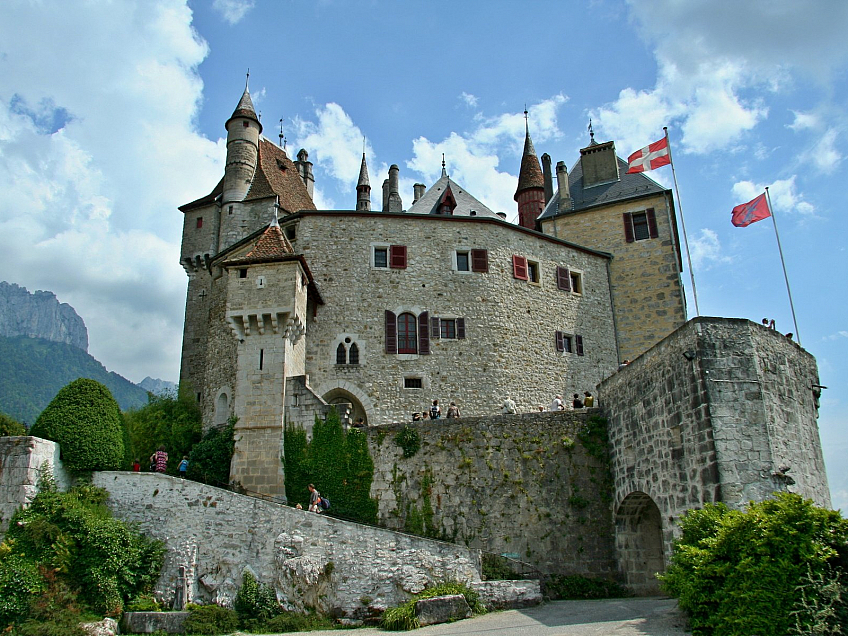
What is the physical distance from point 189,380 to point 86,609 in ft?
47.7

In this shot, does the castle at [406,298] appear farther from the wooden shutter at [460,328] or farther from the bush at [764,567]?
the bush at [764,567]

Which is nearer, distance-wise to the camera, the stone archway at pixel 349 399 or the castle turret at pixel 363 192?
the stone archway at pixel 349 399

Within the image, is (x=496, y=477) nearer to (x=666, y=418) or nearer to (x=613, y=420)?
(x=613, y=420)

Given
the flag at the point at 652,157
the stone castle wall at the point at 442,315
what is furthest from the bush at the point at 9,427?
the flag at the point at 652,157

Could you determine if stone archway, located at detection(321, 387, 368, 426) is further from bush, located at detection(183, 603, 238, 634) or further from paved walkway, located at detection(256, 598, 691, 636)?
paved walkway, located at detection(256, 598, 691, 636)

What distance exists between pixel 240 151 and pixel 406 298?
Answer: 1279 cm

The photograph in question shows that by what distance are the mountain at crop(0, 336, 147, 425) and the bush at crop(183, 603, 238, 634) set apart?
100 metres

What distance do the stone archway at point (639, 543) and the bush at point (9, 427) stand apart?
18526 millimetres

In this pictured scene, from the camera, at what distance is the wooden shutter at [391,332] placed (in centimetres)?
2656

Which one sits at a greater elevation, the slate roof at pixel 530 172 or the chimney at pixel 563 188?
the slate roof at pixel 530 172

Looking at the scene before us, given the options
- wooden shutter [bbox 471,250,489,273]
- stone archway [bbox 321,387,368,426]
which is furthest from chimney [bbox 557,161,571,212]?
stone archway [bbox 321,387,368,426]

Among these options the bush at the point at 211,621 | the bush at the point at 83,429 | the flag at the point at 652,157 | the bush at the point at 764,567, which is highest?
the flag at the point at 652,157

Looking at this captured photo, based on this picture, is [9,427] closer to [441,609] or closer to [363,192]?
[441,609]

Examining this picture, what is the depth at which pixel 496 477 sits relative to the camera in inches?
797
